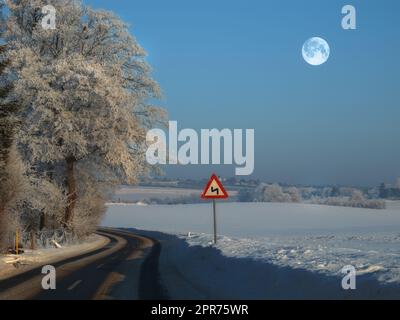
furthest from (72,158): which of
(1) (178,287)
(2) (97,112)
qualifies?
(1) (178,287)

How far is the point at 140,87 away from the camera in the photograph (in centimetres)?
3656

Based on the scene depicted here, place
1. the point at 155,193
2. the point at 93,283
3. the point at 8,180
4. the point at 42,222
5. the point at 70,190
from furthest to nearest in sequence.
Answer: the point at 155,193
the point at 42,222
the point at 70,190
the point at 8,180
the point at 93,283

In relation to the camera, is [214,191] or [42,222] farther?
[42,222]

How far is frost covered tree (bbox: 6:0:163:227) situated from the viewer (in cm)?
3141

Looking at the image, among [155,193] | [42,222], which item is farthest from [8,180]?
[155,193]

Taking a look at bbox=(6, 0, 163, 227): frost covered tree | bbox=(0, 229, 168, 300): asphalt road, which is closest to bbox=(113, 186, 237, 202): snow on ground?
bbox=(6, 0, 163, 227): frost covered tree

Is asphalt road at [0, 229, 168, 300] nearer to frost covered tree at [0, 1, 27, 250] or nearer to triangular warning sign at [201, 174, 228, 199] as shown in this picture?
triangular warning sign at [201, 174, 228, 199]

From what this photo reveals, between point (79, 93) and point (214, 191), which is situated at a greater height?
point (79, 93)

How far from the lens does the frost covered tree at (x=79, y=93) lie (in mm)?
31406

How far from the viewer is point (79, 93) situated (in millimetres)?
31578

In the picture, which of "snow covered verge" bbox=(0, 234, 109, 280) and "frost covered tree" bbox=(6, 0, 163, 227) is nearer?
"snow covered verge" bbox=(0, 234, 109, 280)

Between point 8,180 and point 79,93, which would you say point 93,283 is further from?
point 79,93
